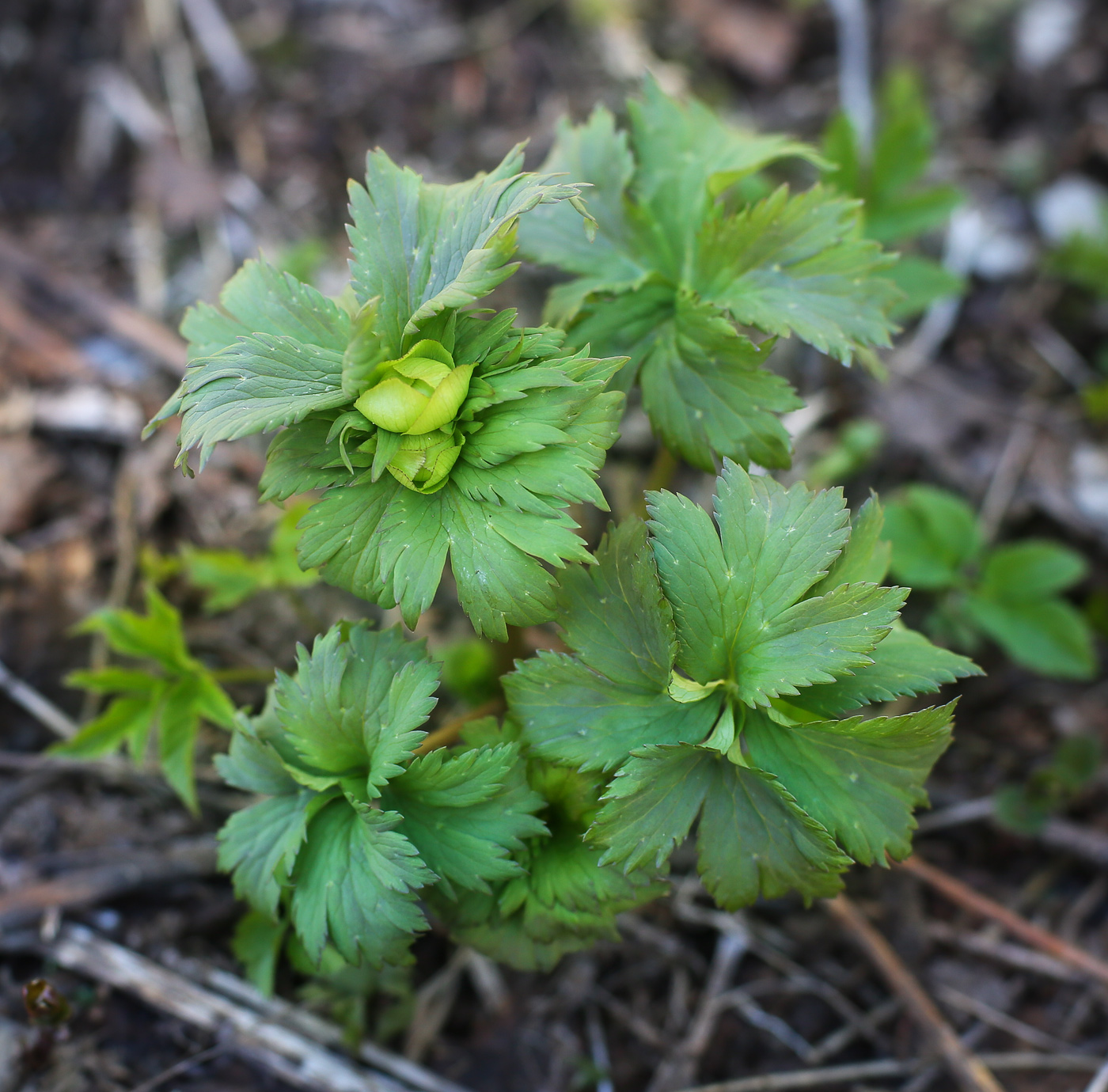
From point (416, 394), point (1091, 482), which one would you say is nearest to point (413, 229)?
point (416, 394)

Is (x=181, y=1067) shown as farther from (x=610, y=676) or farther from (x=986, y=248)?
(x=986, y=248)

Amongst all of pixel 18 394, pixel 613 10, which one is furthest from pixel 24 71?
pixel 613 10

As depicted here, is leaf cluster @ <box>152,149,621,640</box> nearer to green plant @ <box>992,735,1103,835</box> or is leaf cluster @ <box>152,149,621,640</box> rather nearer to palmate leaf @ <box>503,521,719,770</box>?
palmate leaf @ <box>503,521,719,770</box>

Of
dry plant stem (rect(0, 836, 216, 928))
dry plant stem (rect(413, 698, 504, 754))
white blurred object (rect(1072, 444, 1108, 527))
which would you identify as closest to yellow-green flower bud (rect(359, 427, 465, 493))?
dry plant stem (rect(413, 698, 504, 754))

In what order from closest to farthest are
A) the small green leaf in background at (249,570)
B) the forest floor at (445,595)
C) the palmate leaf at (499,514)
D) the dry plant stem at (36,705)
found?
the palmate leaf at (499,514)
the forest floor at (445,595)
the small green leaf in background at (249,570)
the dry plant stem at (36,705)

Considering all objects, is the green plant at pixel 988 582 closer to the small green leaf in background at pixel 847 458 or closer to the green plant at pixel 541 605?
the small green leaf in background at pixel 847 458

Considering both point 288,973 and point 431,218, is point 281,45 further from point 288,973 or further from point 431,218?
point 288,973

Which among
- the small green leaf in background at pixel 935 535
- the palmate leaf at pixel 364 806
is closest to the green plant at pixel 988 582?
the small green leaf in background at pixel 935 535
